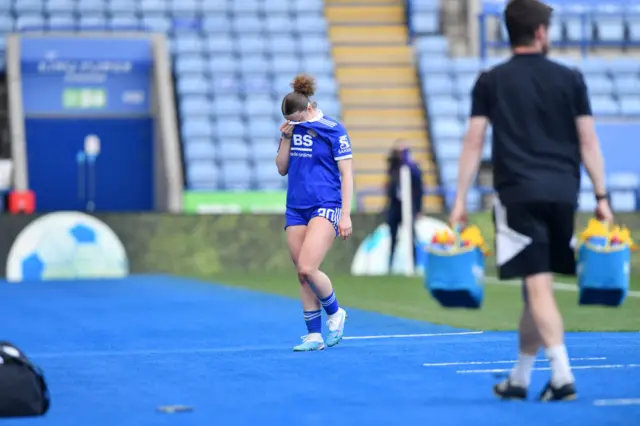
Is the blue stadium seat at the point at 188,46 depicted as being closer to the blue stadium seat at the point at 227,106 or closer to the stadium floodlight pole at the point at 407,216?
the blue stadium seat at the point at 227,106

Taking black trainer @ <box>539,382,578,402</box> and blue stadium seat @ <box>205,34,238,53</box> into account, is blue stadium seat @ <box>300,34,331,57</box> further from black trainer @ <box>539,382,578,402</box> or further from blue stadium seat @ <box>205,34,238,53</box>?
black trainer @ <box>539,382,578,402</box>

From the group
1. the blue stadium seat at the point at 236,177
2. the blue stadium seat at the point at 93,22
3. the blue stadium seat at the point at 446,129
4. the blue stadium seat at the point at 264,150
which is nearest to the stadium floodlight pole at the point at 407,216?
the blue stadium seat at the point at 236,177

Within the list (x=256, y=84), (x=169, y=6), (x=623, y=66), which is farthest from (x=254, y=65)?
(x=623, y=66)

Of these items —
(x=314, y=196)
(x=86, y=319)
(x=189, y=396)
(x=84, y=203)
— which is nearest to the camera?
(x=189, y=396)

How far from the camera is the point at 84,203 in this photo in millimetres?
25688

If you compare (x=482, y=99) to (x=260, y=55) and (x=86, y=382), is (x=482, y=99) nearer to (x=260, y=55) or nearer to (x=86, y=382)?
(x=86, y=382)

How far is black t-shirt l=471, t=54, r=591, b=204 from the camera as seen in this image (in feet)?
20.4

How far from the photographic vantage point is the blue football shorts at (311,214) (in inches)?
351

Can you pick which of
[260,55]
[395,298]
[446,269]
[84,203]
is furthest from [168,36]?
[446,269]

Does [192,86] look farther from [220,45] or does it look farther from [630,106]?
[630,106]

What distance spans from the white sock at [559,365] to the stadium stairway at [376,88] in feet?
59.9

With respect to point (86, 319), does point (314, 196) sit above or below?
above

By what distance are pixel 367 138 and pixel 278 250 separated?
18.1ft

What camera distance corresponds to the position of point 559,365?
6121 millimetres
